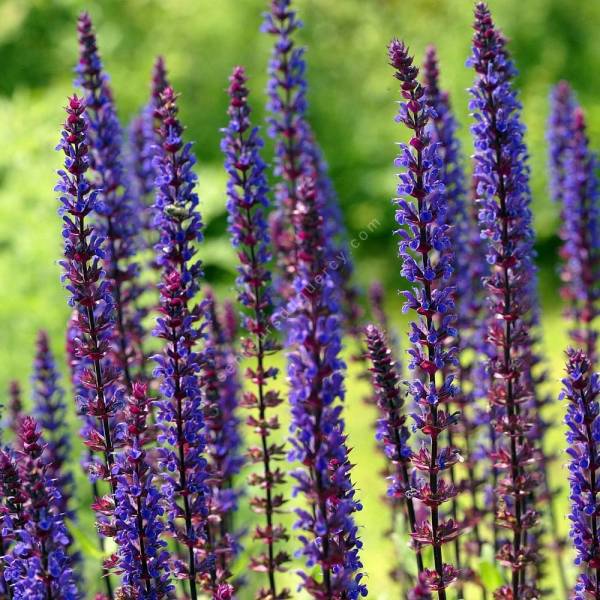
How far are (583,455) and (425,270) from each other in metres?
1.27

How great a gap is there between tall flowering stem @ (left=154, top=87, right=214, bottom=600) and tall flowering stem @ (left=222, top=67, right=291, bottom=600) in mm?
554

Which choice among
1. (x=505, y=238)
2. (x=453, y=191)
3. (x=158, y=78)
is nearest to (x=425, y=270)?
(x=505, y=238)

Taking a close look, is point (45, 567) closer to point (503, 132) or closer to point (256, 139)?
point (256, 139)

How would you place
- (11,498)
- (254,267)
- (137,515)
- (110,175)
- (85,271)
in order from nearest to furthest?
(11,498) → (137,515) → (85,271) → (254,267) → (110,175)

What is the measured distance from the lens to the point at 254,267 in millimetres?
6648

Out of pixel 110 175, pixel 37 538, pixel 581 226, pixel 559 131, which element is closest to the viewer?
pixel 37 538

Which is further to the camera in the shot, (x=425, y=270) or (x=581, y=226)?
(x=581, y=226)

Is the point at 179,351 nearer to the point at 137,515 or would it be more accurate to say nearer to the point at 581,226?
the point at 137,515

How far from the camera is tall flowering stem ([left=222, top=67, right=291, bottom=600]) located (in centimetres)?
648

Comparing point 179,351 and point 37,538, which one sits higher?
point 179,351

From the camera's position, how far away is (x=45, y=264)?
12.6 metres

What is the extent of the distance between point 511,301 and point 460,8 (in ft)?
54.0

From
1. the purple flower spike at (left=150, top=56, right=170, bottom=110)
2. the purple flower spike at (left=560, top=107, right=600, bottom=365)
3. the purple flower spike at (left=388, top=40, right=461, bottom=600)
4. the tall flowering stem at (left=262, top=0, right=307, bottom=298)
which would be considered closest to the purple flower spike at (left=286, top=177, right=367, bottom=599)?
the purple flower spike at (left=388, top=40, right=461, bottom=600)

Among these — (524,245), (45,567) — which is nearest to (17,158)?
(524,245)
